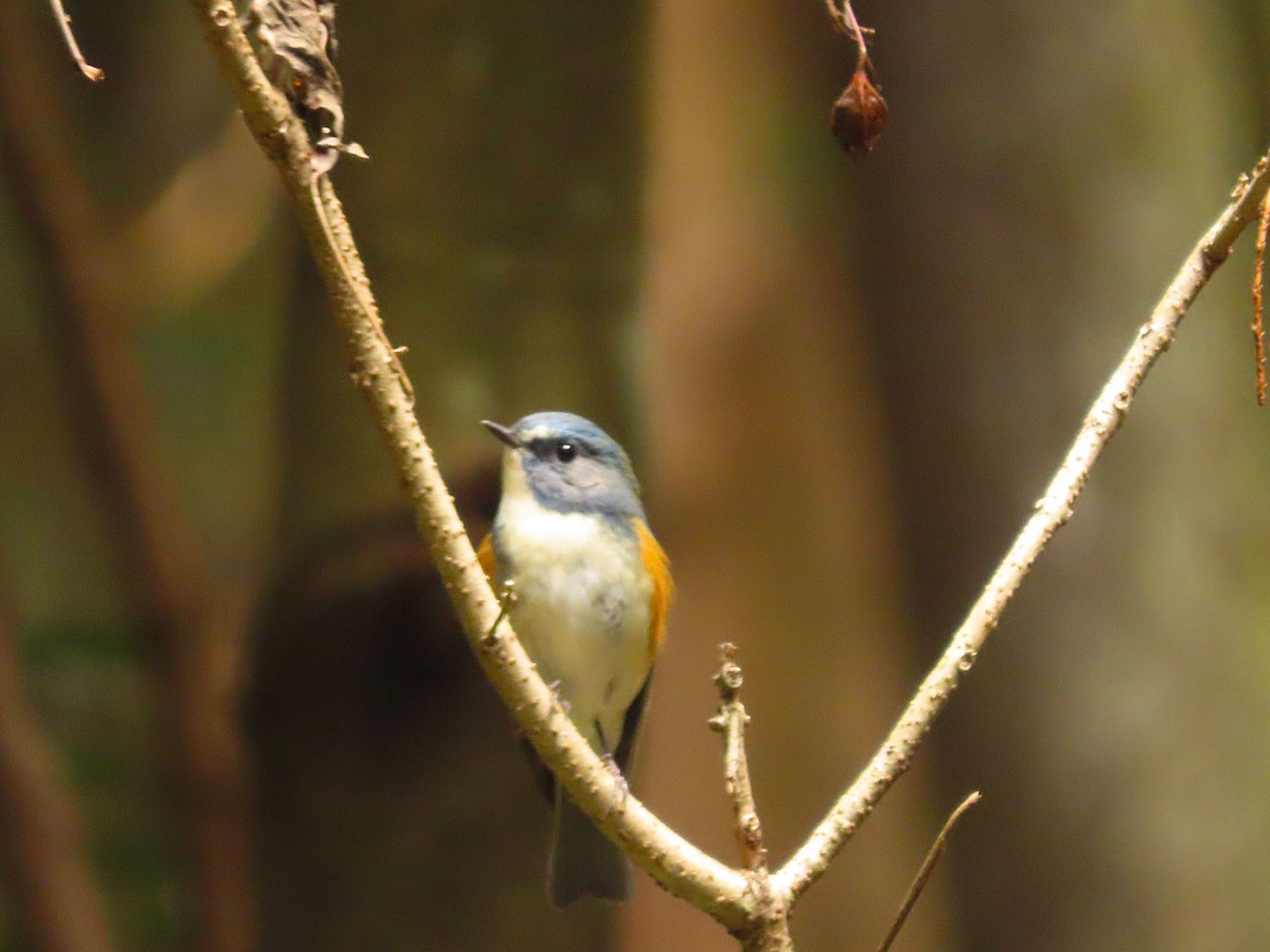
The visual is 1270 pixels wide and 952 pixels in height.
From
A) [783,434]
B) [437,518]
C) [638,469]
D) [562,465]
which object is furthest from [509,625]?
[783,434]

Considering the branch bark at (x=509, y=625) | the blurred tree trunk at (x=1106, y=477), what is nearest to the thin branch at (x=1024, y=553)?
the branch bark at (x=509, y=625)

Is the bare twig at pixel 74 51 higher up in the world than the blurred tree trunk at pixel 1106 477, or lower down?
higher up

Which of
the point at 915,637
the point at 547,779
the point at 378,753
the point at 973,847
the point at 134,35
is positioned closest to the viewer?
the point at 547,779

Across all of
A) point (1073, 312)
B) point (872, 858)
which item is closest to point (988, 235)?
point (1073, 312)

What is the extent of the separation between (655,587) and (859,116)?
3.23ft

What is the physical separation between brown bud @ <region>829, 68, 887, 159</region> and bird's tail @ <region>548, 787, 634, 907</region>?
1132 millimetres

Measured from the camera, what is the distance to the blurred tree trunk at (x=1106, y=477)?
2.55 m

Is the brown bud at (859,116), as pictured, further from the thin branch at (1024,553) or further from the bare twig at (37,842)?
the bare twig at (37,842)

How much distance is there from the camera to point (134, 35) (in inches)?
138

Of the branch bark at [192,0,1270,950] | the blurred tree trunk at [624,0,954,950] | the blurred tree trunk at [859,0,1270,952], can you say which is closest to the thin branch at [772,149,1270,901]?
the branch bark at [192,0,1270,950]

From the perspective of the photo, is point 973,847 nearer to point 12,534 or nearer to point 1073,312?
point 1073,312

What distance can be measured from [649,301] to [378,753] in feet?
3.47

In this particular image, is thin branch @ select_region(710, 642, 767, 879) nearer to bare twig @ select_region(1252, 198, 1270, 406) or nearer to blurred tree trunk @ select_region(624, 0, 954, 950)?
bare twig @ select_region(1252, 198, 1270, 406)

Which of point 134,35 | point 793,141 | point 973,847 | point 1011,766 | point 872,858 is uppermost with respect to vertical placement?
point 134,35
